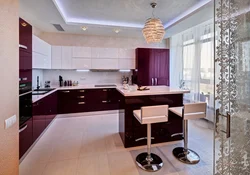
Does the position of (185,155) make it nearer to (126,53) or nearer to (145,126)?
(145,126)

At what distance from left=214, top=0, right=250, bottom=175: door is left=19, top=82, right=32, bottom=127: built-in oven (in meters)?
2.69

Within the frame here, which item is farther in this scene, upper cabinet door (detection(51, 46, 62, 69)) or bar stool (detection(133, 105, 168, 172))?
upper cabinet door (detection(51, 46, 62, 69))

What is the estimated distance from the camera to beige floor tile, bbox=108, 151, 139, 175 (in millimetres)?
2118

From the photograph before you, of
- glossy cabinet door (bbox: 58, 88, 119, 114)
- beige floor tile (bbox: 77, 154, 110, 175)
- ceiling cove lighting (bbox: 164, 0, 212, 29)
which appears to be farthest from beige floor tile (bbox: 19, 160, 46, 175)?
ceiling cove lighting (bbox: 164, 0, 212, 29)

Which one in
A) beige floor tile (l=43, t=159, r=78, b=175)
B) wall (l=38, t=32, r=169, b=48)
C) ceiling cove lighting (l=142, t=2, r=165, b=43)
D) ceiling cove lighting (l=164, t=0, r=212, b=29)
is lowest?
beige floor tile (l=43, t=159, r=78, b=175)

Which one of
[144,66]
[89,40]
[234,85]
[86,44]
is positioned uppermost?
[89,40]

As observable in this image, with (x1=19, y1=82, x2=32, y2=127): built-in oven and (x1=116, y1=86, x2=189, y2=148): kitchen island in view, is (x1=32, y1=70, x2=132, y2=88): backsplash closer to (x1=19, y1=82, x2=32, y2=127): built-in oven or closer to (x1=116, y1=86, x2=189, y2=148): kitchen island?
(x1=19, y1=82, x2=32, y2=127): built-in oven

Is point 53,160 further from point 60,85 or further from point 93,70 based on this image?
point 93,70

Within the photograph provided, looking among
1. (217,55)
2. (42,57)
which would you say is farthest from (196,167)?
(42,57)

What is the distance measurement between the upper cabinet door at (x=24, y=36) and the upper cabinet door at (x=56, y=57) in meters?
2.14

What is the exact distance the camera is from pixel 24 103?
239 cm

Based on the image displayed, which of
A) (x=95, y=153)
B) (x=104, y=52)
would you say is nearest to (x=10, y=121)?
(x=95, y=153)

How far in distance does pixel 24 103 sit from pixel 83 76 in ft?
10.0

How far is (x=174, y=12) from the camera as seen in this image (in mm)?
3662
